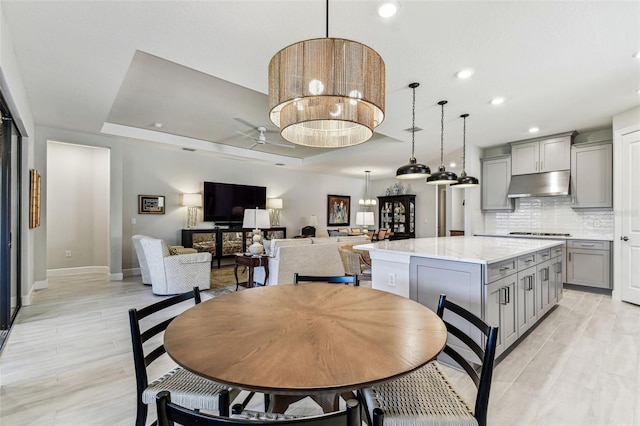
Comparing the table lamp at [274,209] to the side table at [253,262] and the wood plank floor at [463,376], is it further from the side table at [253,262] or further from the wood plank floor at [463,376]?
the wood plank floor at [463,376]

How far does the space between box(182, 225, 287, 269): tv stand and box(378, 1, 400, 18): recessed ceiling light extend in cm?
517

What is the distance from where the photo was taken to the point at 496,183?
562cm

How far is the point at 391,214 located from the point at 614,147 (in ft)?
19.7

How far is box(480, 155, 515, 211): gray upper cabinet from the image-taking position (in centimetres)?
550

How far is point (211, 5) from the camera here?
6.32ft

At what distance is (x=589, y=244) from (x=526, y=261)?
2696mm

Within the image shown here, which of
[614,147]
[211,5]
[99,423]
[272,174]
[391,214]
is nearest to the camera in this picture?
[99,423]

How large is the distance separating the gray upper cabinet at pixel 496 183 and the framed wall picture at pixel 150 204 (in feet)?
21.4

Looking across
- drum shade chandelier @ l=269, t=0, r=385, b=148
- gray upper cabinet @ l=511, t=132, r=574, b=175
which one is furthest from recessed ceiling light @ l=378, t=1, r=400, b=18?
gray upper cabinet @ l=511, t=132, r=574, b=175

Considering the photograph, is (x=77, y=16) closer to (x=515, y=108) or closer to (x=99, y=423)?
(x=99, y=423)

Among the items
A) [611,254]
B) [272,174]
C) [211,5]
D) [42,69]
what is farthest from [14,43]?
[611,254]

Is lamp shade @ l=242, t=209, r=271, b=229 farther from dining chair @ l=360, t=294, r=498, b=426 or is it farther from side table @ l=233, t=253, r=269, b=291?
dining chair @ l=360, t=294, r=498, b=426

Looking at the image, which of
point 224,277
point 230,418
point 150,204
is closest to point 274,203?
point 224,277

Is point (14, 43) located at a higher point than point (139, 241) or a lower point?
higher
